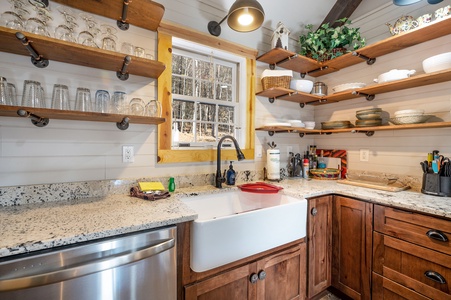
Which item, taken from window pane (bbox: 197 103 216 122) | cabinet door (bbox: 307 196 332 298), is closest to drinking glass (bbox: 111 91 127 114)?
window pane (bbox: 197 103 216 122)

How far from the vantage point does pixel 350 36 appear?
6.88ft

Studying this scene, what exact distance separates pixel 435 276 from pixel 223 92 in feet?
6.65

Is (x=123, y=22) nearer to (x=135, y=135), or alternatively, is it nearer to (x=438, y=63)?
(x=135, y=135)

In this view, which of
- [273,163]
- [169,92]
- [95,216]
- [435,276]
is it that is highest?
[169,92]

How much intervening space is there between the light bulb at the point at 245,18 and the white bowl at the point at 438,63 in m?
1.36

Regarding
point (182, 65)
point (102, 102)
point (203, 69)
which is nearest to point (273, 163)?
point (203, 69)

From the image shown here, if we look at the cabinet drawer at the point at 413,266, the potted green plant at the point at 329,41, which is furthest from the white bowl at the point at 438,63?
the cabinet drawer at the point at 413,266

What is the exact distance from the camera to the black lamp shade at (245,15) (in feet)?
4.61

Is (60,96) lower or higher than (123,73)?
lower

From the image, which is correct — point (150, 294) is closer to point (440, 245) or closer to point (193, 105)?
point (193, 105)

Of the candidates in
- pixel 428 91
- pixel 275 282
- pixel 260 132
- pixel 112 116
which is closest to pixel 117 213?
pixel 112 116

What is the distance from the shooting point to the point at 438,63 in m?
1.52

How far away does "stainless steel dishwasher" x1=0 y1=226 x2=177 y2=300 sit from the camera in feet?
2.40

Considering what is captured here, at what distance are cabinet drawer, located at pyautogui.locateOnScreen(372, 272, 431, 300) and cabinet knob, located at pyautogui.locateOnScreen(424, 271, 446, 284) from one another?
0.45 feet
